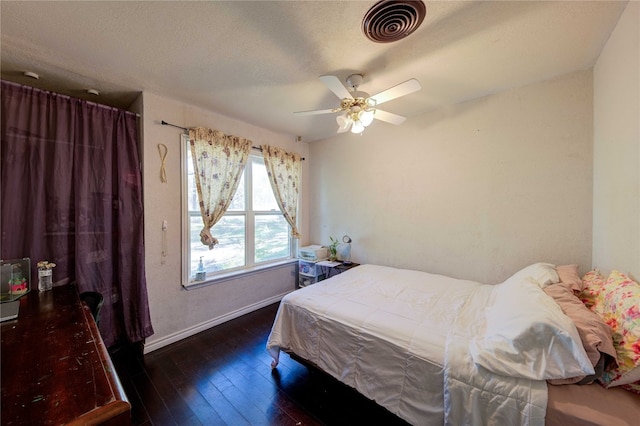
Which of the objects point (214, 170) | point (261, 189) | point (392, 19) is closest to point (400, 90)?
point (392, 19)

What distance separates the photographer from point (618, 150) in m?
1.55

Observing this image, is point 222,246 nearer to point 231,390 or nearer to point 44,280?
point 44,280

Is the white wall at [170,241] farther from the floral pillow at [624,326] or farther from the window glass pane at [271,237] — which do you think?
the floral pillow at [624,326]

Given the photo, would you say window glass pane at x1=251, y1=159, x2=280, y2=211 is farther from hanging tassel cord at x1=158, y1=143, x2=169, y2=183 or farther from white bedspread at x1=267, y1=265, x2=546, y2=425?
white bedspread at x1=267, y1=265, x2=546, y2=425

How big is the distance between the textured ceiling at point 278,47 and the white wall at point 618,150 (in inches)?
6.9

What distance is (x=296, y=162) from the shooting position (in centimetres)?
374

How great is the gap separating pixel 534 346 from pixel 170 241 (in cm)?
293

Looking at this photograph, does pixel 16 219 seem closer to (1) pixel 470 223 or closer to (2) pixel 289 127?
(2) pixel 289 127

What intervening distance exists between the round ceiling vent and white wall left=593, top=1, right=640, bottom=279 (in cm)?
116

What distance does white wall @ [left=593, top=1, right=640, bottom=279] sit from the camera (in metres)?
1.33

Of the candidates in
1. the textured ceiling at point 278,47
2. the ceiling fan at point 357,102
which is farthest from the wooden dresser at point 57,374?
the ceiling fan at point 357,102

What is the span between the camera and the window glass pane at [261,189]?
11.0 ft

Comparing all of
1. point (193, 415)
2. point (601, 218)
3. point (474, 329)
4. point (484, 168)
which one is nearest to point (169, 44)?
point (193, 415)

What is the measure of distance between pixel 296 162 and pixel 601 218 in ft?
10.7
